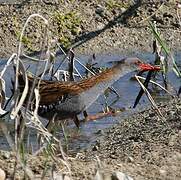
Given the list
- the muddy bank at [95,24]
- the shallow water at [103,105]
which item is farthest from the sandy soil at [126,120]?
the shallow water at [103,105]

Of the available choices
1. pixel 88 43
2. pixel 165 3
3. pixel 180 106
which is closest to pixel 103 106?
pixel 180 106

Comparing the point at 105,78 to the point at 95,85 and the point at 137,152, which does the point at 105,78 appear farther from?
the point at 137,152

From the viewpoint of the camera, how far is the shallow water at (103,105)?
804cm

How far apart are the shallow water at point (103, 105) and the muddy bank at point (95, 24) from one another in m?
0.34

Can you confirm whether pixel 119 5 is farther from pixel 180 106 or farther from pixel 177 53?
pixel 180 106

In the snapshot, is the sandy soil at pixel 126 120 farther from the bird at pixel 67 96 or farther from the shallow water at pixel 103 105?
the bird at pixel 67 96

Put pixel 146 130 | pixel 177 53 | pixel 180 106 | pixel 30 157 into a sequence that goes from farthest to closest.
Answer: pixel 177 53 → pixel 180 106 → pixel 146 130 → pixel 30 157

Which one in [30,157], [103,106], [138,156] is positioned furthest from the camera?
[103,106]

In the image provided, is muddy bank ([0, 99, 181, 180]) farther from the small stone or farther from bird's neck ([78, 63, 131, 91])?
bird's neck ([78, 63, 131, 91])

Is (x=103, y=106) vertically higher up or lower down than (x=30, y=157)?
lower down

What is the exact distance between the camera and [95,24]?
12.2 meters

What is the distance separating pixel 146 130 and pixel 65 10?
16.3ft

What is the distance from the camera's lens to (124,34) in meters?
12.2

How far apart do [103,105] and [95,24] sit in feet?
9.59
